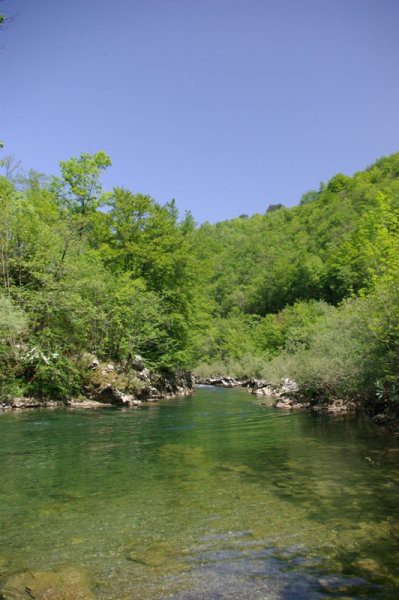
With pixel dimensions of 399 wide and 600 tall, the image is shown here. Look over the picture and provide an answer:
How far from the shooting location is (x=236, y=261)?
112000 mm

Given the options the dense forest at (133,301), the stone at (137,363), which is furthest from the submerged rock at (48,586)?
the stone at (137,363)

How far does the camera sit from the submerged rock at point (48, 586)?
531 centimetres

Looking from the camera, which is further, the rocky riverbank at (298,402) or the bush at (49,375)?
the bush at (49,375)

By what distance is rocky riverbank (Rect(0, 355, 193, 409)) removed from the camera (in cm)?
2641

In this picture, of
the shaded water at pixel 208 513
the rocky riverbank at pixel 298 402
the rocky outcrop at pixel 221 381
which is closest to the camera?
the shaded water at pixel 208 513

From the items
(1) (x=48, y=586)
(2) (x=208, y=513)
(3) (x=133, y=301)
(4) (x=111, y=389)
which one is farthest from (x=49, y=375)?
(1) (x=48, y=586)

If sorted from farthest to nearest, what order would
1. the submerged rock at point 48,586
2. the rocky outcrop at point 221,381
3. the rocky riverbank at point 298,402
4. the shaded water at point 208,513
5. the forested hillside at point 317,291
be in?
the rocky outcrop at point 221,381, the rocky riverbank at point 298,402, the forested hillside at point 317,291, the shaded water at point 208,513, the submerged rock at point 48,586

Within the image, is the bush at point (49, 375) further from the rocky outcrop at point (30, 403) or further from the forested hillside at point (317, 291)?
the forested hillside at point (317, 291)

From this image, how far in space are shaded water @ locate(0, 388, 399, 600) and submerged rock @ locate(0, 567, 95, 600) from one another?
0.20 meters

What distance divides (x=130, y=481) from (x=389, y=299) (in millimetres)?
11056

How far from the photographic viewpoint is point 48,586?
5531 millimetres

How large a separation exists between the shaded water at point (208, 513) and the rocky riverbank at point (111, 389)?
34.9ft

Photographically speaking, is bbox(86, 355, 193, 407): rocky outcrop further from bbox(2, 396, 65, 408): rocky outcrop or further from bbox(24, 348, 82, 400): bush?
bbox(2, 396, 65, 408): rocky outcrop

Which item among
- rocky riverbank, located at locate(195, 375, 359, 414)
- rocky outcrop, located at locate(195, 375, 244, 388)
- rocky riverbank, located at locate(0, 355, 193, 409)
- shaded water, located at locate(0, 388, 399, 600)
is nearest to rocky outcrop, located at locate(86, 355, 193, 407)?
rocky riverbank, located at locate(0, 355, 193, 409)
